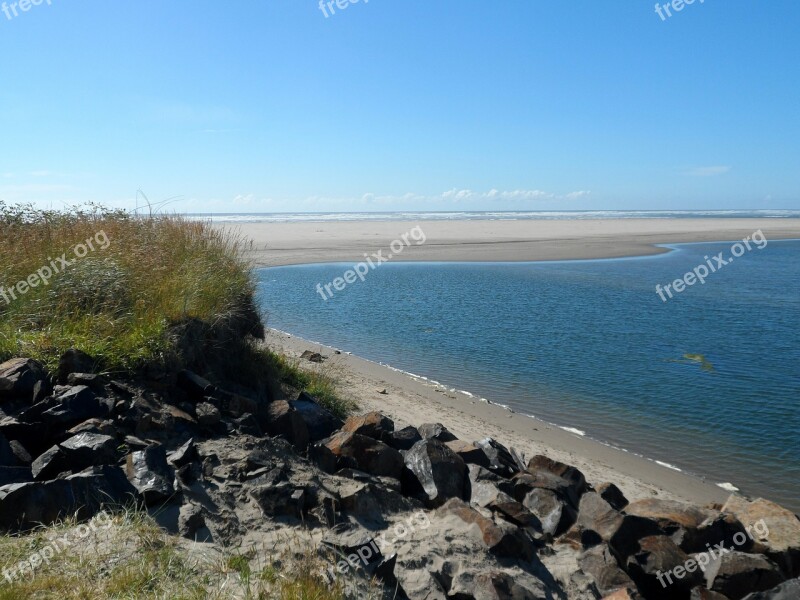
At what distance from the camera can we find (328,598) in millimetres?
3926

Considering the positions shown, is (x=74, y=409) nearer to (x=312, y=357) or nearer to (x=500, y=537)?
(x=500, y=537)

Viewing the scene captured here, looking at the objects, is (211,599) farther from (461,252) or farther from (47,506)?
(461,252)

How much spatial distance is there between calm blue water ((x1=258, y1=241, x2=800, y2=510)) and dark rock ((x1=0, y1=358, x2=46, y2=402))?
7.82 metres

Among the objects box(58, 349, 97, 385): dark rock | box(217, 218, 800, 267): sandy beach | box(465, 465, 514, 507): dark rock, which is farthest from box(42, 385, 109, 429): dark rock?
box(217, 218, 800, 267): sandy beach

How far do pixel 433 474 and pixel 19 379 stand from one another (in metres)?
3.84

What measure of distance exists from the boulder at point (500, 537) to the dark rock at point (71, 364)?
152 inches

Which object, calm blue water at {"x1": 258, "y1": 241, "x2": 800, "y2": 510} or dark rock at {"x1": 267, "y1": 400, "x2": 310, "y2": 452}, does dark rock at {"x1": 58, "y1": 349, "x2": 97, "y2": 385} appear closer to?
dark rock at {"x1": 267, "y1": 400, "x2": 310, "y2": 452}

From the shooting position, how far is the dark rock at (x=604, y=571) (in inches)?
215

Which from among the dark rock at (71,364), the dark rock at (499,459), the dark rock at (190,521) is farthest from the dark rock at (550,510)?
the dark rock at (71,364)

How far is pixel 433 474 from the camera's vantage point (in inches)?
260

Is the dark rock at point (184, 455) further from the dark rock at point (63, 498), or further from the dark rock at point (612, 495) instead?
the dark rock at point (612, 495)

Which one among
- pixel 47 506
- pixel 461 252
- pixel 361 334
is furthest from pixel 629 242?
pixel 47 506

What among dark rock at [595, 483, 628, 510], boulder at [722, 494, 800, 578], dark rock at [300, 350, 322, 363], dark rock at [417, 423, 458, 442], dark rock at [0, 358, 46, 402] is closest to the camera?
dark rock at [0, 358, 46, 402]

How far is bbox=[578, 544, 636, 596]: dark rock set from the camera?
5461 mm
